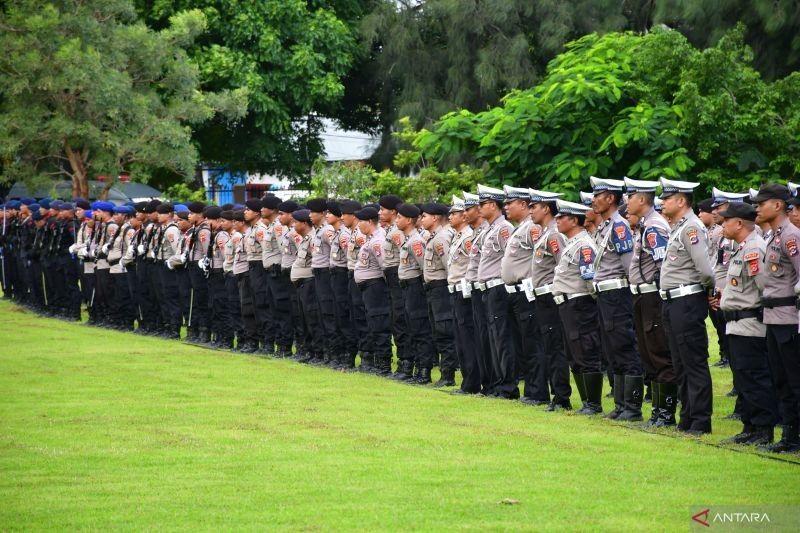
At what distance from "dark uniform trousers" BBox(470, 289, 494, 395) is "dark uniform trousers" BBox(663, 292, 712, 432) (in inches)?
133

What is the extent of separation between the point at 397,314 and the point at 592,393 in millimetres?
4774

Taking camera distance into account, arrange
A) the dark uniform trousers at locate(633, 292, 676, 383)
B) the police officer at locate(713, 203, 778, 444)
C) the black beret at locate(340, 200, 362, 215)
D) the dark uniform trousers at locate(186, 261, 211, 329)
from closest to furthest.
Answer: the police officer at locate(713, 203, 778, 444) → the dark uniform trousers at locate(633, 292, 676, 383) → the black beret at locate(340, 200, 362, 215) → the dark uniform trousers at locate(186, 261, 211, 329)

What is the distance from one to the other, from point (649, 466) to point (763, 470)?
82 centimetres

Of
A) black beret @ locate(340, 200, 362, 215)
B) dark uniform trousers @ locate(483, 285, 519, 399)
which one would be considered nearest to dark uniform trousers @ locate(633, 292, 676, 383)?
dark uniform trousers @ locate(483, 285, 519, 399)

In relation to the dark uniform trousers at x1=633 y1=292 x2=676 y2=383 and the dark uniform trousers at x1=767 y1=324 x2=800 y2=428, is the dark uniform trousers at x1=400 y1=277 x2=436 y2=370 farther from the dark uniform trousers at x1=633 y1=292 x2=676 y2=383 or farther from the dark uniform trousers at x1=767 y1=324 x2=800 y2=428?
the dark uniform trousers at x1=767 y1=324 x2=800 y2=428

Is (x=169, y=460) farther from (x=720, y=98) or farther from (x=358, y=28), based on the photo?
(x=358, y=28)

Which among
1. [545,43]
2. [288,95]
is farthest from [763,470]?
[288,95]

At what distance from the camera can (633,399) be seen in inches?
499

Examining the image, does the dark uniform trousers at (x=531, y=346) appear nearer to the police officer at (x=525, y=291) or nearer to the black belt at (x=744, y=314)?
the police officer at (x=525, y=291)

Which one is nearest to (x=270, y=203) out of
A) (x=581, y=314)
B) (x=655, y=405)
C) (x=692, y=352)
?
(x=581, y=314)

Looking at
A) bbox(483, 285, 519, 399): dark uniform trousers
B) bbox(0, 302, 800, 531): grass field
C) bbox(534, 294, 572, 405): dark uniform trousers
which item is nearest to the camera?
bbox(0, 302, 800, 531): grass field

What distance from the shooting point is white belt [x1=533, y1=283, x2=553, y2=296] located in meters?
13.7

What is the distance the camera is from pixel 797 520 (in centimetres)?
813

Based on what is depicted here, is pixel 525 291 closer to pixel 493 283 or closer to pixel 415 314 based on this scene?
pixel 493 283
